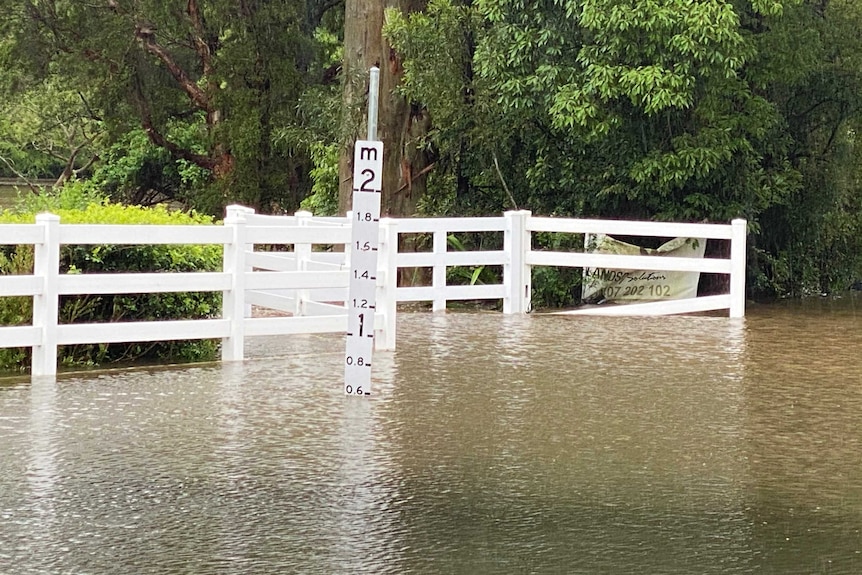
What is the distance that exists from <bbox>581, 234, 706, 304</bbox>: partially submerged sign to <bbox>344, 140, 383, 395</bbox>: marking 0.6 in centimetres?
996

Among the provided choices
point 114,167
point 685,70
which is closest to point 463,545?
point 685,70

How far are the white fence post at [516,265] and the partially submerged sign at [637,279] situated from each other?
2.21 metres

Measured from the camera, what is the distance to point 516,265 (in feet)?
63.5

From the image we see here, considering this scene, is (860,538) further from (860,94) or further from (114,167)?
(114,167)

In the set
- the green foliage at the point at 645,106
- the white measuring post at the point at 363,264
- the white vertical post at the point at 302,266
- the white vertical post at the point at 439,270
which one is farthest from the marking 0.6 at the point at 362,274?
the green foliage at the point at 645,106

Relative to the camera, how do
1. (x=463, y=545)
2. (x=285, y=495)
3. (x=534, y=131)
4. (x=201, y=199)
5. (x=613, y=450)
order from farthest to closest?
(x=201, y=199)
(x=534, y=131)
(x=613, y=450)
(x=285, y=495)
(x=463, y=545)

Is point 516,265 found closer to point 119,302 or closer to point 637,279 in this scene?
point 637,279

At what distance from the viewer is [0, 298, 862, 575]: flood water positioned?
6695 millimetres

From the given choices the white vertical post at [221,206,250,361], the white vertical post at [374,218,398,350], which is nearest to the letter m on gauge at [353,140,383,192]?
the white vertical post at [221,206,250,361]

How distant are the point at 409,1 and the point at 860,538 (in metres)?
18.3

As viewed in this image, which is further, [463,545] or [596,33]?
[596,33]

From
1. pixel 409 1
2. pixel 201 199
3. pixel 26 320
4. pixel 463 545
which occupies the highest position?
pixel 409 1

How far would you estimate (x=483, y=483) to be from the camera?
8.32 metres

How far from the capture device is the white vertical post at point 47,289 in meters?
12.2
